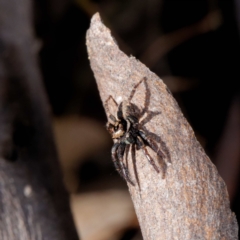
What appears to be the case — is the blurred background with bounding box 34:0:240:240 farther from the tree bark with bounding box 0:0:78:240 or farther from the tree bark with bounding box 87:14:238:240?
the tree bark with bounding box 87:14:238:240

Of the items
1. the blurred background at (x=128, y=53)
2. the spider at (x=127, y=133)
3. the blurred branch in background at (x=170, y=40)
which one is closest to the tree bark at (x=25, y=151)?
the spider at (x=127, y=133)

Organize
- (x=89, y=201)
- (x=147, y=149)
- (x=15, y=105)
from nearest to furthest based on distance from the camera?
(x=147, y=149) → (x=15, y=105) → (x=89, y=201)

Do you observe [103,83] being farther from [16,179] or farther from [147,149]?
[16,179]

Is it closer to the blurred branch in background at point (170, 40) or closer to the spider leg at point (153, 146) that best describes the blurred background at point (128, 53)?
the blurred branch in background at point (170, 40)

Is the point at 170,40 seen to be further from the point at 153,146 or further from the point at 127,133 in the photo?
the point at 153,146

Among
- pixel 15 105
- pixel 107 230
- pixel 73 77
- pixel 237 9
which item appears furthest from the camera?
pixel 73 77

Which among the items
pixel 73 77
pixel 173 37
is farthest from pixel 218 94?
pixel 73 77

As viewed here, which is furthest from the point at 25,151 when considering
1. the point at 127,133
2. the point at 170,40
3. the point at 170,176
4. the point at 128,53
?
the point at 170,40

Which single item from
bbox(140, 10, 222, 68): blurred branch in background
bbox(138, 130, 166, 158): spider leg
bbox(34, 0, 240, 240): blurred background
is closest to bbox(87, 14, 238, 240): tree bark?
bbox(138, 130, 166, 158): spider leg
